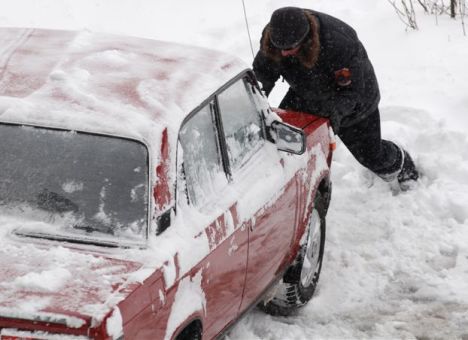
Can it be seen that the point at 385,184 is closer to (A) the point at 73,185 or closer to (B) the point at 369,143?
(B) the point at 369,143

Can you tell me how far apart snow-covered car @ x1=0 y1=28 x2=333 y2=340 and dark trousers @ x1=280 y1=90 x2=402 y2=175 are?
1.84m

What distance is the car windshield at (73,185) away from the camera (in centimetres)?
385

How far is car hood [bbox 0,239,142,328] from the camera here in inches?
128

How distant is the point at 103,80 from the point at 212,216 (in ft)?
2.67

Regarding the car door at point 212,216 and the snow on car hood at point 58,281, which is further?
the car door at point 212,216

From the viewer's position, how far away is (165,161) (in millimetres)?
4023

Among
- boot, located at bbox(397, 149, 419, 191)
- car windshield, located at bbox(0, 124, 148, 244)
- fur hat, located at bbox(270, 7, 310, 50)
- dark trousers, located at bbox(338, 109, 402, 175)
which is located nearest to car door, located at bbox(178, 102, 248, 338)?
car windshield, located at bbox(0, 124, 148, 244)

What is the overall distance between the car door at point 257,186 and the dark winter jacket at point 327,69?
49.7 inches

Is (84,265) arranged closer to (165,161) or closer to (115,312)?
(115,312)

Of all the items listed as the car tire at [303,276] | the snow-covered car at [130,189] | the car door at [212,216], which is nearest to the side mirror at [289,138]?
the snow-covered car at [130,189]

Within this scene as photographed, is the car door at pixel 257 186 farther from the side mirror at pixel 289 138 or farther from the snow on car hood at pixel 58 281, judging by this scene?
the snow on car hood at pixel 58 281

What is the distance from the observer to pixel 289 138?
17.2 ft

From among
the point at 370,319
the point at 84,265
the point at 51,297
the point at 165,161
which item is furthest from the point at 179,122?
the point at 370,319

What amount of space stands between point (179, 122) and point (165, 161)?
9.5 inches
